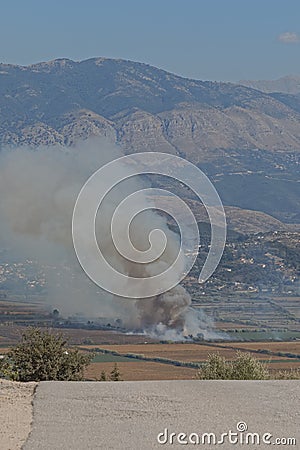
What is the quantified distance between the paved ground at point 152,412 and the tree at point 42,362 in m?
2.63

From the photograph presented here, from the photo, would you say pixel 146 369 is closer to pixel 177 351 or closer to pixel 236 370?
pixel 177 351

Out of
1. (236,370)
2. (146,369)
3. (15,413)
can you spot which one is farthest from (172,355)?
(15,413)

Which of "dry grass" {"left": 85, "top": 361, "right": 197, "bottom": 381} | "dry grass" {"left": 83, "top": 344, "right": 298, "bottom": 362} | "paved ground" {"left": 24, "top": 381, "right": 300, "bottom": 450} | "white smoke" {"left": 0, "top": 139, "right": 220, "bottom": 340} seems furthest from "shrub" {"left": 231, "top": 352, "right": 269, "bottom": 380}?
"white smoke" {"left": 0, "top": 139, "right": 220, "bottom": 340}

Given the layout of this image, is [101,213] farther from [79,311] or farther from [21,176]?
[79,311]

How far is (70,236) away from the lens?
88.0 metres

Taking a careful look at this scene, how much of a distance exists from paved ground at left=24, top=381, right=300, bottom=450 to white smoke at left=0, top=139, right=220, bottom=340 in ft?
183

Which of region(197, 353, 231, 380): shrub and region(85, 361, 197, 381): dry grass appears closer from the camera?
region(197, 353, 231, 380): shrub

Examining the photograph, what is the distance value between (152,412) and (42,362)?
23.1ft

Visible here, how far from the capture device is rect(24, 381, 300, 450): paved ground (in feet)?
56.2

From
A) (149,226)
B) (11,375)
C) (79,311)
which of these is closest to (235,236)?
(79,311)

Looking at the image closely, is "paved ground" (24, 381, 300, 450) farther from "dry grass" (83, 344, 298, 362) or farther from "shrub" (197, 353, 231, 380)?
"dry grass" (83, 344, 298, 362)

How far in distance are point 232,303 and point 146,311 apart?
2420cm

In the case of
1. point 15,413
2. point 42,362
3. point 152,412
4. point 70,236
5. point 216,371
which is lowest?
point 15,413

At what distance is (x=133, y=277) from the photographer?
80125 millimetres
